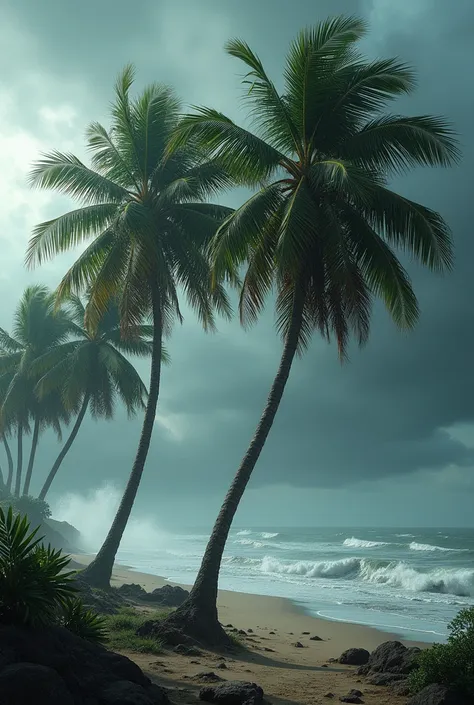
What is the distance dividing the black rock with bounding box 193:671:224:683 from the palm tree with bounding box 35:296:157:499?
700 inches

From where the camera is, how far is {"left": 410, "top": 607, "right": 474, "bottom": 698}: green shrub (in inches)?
268

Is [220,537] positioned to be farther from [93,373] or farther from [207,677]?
[93,373]

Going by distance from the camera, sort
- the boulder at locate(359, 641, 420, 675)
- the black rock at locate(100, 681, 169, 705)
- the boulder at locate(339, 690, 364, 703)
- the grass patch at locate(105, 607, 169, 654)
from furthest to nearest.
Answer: the grass patch at locate(105, 607, 169, 654), the boulder at locate(359, 641, 420, 675), the boulder at locate(339, 690, 364, 703), the black rock at locate(100, 681, 169, 705)

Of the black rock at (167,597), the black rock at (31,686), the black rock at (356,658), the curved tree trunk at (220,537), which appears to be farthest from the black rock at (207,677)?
the black rock at (167,597)

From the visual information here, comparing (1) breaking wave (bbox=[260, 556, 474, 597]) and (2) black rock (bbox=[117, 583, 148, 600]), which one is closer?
(2) black rock (bbox=[117, 583, 148, 600])

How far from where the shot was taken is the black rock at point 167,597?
17016 mm

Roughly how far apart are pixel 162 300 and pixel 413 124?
817 centimetres

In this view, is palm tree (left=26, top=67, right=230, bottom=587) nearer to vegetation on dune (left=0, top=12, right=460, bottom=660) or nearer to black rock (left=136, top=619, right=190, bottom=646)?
vegetation on dune (left=0, top=12, right=460, bottom=660)

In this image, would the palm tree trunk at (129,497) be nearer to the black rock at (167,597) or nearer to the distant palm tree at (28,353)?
the black rock at (167,597)

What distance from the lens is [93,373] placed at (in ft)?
88.7

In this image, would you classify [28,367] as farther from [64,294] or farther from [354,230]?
[354,230]

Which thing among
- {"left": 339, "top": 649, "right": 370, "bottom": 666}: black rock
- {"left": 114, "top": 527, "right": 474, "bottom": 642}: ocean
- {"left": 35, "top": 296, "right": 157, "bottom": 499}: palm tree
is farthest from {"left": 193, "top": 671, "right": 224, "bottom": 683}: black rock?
{"left": 35, "top": 296, "right": 157, "bottom": 499}: palm tree

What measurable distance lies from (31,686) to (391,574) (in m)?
29.1

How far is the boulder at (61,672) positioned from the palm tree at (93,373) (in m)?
19.5
